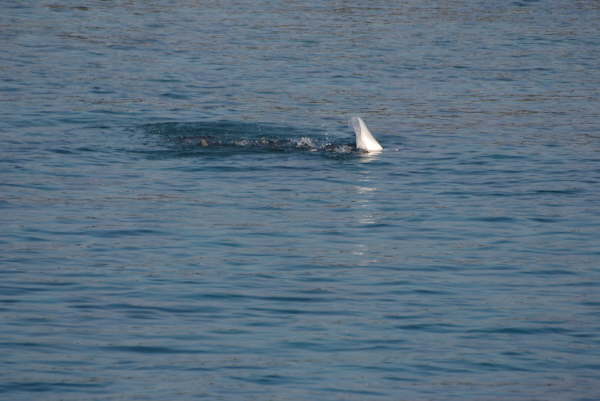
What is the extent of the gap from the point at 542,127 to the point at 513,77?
5.65 m

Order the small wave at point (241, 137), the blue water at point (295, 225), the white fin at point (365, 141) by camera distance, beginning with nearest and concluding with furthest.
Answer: the blue water at point (295, 225) < the white fin at point (365, 141) < the small wave at point (241, 137)

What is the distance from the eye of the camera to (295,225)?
49.9 ft

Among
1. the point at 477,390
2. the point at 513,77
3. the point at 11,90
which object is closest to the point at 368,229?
the point at 477,390

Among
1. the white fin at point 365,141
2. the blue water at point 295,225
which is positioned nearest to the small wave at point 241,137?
the blue water at point 295,225

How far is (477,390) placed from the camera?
33.1 feet

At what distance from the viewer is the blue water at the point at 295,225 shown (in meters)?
10.5

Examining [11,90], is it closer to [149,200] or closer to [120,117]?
[120,117]

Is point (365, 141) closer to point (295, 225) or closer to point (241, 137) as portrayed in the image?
point (241, 137)

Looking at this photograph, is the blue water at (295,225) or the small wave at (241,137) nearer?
the blue water at (295,225)

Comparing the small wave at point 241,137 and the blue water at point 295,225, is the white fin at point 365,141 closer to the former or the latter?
the small wave at point 241,137

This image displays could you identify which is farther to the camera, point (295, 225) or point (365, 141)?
point (365, 141)

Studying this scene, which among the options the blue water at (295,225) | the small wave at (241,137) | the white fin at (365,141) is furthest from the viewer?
the small wave at (241,137)

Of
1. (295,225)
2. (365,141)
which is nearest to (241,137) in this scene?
(365,141)

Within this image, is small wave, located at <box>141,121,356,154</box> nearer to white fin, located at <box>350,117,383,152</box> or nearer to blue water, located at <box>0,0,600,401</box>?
blue water, located at <box>0,0,600,401</box>
